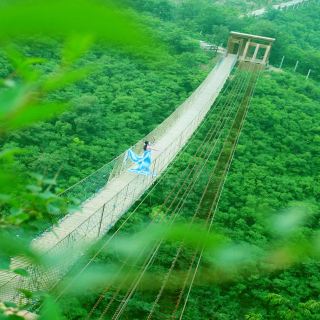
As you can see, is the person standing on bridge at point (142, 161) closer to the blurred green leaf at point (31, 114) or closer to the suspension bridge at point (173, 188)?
the suspension bridge at point (173, 188)

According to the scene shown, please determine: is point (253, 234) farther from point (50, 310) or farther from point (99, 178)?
point (50, 310)

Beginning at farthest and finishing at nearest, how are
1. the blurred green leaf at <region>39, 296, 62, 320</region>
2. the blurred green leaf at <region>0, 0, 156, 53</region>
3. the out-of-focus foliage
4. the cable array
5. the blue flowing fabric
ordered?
1. the blue flowing fabric
2. the cable array
3. the out-of-focus foliage
4. the blurred green leaf at <region>39, 296, 62, 320</region>
5. the blurred green leaf at <region>0, 0, 156, 53</region>

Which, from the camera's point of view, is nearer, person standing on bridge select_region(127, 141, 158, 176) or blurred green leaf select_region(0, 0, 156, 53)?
blurred green leaf select_region(0, 0, 156, 53)

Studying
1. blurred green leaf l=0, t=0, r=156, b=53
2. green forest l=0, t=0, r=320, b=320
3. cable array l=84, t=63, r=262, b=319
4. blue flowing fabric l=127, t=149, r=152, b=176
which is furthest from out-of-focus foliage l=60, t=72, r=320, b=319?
blue flowing fabric l=127, t=149, r=152, b=176

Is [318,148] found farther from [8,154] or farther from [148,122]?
[8,154]

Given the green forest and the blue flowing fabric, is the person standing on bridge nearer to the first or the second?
the blue flowing fabric

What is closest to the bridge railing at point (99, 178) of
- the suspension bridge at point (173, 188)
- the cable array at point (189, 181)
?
the suspension bridge at point (173, 188)

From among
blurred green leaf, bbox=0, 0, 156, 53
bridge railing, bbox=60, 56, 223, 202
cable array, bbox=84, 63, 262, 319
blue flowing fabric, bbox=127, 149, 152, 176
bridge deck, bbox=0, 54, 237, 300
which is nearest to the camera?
blurred green leaf, bbox=0, 0, 156, 53
